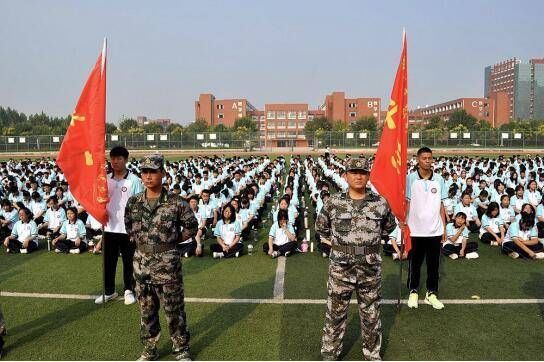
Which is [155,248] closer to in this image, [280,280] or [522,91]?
[280,280]

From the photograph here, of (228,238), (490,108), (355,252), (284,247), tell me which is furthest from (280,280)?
(490,108)

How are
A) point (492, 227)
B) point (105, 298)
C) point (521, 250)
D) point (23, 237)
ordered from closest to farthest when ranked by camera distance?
point (105, 298), point (521, 250), point (23, 237), point (492, 227)

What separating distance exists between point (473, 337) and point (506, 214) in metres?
6.17

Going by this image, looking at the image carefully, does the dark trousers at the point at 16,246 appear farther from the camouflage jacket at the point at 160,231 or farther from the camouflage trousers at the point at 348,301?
the camouflage trousers at the point at 348,301

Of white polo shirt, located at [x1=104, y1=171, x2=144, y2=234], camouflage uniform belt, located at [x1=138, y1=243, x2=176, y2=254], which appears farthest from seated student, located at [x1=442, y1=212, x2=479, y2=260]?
camouflage uniform belt, located at [x1=138, y1=243, x2=176, y2=254]

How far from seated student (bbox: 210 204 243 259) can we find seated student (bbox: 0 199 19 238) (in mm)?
4861

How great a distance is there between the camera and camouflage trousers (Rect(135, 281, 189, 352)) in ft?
13.7

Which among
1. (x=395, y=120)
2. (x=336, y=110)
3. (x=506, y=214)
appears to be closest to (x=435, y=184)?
(x=395, y=120)

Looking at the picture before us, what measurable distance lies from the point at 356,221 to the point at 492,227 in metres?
6.87

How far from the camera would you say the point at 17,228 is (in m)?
9.27

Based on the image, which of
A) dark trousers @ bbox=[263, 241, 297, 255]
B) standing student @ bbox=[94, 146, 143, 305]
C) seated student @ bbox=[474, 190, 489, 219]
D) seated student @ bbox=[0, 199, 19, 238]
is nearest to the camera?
standing student @ bbox=[94, 146, 143, 305]

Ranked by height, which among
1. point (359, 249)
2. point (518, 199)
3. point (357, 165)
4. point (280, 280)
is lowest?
point (280, 280)

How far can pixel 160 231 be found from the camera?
163 inches

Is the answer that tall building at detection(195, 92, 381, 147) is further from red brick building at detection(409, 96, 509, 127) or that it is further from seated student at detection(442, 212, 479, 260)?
seated student at detection(442, 212, 479, 260)
